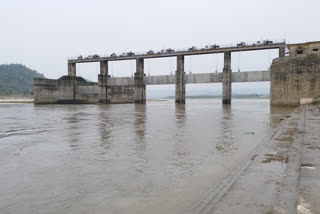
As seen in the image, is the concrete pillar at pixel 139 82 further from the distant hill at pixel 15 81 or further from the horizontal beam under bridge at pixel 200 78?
the distant hill at pixel 15 81

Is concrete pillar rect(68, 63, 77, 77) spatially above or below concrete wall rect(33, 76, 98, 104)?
above

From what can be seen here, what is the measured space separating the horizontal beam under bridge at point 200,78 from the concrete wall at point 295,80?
14840 millimetres

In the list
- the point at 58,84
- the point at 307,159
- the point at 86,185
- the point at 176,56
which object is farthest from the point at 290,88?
the point at 58,84

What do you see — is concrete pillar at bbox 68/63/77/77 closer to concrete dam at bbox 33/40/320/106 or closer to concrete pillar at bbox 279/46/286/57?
concrete dam at bbox 33/40/320/106

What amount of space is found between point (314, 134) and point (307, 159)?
156 inches

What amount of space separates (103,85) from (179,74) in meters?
20.0

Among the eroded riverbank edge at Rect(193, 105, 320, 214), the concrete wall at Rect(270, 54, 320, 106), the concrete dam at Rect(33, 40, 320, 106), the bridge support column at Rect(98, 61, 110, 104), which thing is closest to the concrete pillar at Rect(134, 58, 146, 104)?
the concrete dam at Rect(33, 40, 320, 106)

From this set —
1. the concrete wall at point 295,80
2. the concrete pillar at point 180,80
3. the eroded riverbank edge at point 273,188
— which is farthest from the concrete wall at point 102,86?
the eroded riverbank edge at point 273,188

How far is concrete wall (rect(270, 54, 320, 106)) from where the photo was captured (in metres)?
32.7

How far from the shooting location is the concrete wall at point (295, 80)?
1286 inches

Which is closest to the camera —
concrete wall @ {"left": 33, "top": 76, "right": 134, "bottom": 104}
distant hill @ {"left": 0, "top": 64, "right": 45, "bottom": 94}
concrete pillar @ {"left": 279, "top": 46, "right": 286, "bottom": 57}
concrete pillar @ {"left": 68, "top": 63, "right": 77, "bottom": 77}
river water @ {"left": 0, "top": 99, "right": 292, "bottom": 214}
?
river water @ {"left": 0, "top": 99, "right": 292, "bottom": 214}

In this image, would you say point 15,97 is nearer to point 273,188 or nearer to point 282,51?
point 282,51

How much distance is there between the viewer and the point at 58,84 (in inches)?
2363

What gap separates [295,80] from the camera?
110 ft
